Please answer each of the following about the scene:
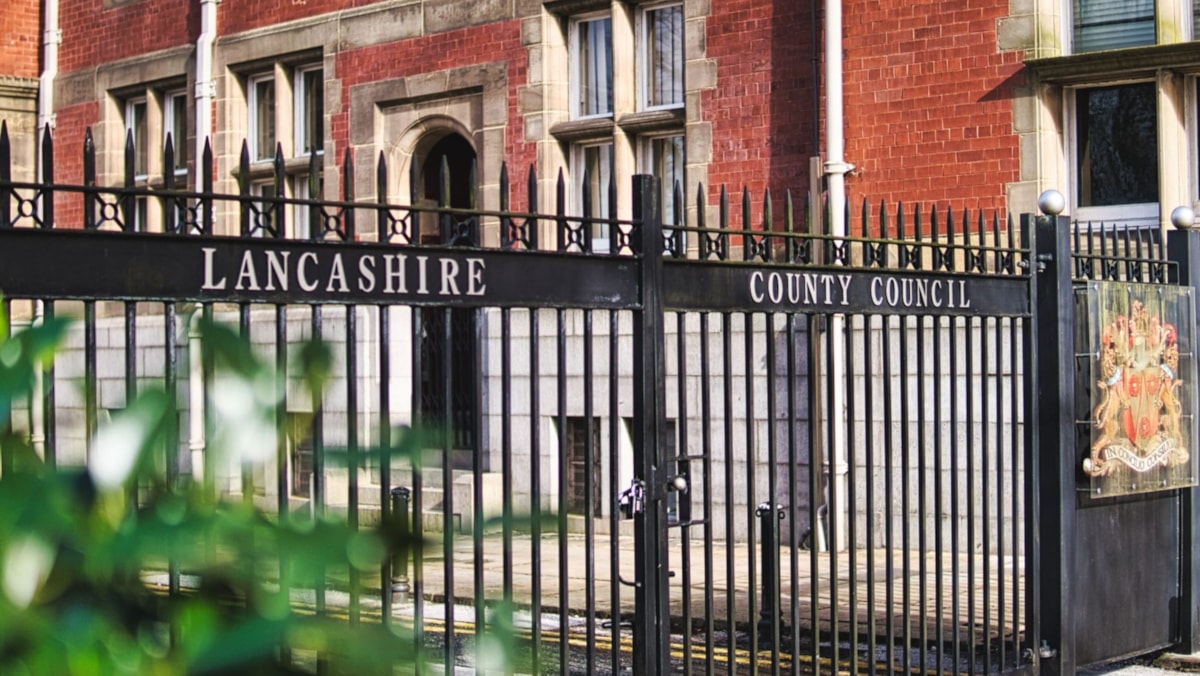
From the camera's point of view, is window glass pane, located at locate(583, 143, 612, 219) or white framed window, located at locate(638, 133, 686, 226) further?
window glass pane, located at locate(583, 143, 612, 219)

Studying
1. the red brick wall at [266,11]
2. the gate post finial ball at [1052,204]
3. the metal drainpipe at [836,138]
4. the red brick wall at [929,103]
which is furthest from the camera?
the red brick wall at [266,11]

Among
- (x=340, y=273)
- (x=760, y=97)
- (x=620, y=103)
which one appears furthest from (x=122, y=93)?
(x=340, y=273)

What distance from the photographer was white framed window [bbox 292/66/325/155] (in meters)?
19.7

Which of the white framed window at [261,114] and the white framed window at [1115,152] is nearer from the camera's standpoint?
the white framed window at [1115,152]

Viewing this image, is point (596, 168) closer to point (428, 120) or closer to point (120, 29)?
point (428, 120)

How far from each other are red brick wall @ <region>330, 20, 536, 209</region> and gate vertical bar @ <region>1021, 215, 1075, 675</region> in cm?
912

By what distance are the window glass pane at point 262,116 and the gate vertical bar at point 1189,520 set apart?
43.8ft

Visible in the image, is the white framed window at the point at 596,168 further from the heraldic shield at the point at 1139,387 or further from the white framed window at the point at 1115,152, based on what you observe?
the heraldic shield at the point at 1139,387

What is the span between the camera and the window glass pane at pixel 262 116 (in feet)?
66.5

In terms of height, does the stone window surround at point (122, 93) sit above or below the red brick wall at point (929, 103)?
above

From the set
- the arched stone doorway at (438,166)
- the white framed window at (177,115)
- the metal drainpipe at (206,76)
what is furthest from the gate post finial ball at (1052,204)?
the white framed window at (177,115)

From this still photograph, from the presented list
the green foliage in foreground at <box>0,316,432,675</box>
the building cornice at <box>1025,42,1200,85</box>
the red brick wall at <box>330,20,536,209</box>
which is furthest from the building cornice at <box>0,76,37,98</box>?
the green foliage in foreground at <box>0,316,432,675</box>

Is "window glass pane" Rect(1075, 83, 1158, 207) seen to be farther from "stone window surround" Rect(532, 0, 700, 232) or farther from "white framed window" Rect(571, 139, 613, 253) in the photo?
"white framed window" Rect(571, 139, 613, 253)

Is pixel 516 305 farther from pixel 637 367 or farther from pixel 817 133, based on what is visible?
pixel 817 133
